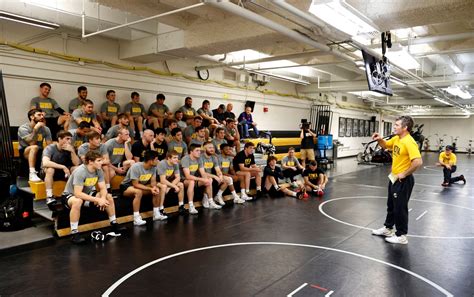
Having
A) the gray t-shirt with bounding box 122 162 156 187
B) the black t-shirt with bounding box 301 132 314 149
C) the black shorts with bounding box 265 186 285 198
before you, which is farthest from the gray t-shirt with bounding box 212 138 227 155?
the black t-shirt with bounding box 301 132 314 149

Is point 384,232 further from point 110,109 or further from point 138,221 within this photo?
point 110,109

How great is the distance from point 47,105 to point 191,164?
2909mm

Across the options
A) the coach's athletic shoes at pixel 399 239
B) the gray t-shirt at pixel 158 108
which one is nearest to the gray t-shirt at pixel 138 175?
the gray t-shirt at pixel 158 108

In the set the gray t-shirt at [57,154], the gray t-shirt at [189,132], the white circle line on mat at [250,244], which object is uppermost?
→ the gray t-shirt at [189,132]

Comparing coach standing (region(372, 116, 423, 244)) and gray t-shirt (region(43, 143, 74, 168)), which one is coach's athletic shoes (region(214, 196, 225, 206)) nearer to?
gray t-shirt (region(43, 143, 74, 168))

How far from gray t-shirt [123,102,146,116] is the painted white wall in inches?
1022

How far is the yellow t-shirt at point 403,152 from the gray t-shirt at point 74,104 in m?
5.70

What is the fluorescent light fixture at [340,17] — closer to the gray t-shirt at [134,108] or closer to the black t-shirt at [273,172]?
the black t-shirt at [273,172]

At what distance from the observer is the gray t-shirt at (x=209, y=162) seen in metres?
6.48

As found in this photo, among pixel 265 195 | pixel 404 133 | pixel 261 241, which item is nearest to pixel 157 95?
pixel 265 195

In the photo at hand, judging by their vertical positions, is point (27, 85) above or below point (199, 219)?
above

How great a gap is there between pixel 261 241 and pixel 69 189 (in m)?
2.66

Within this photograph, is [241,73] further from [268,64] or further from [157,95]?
[157,95]

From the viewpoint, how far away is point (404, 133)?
4336 millimetres
